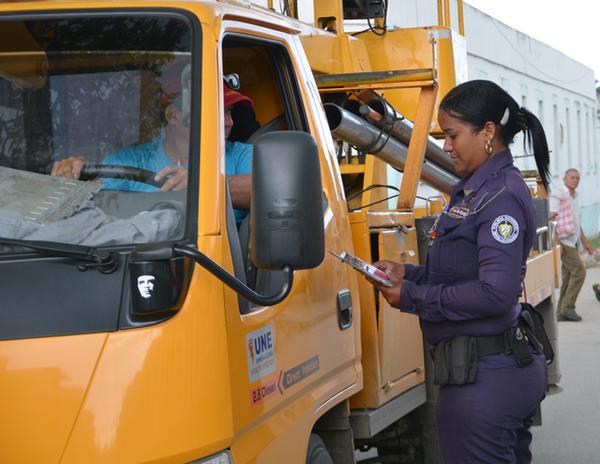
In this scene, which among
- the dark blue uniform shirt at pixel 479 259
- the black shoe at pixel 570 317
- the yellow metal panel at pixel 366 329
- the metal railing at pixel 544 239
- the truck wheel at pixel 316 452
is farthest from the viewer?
the black shoe at pixel 570 317

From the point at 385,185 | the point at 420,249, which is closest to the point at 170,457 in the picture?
the point at 420,249

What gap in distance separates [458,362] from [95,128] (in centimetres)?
156

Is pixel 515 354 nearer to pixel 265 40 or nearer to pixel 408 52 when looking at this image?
pixel 265 40

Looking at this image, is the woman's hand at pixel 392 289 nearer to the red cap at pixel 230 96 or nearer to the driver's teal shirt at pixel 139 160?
the red cap at pixel 230 96

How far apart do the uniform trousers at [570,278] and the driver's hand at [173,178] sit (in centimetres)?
1272

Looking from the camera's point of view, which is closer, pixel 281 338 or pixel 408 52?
pixel 281 338

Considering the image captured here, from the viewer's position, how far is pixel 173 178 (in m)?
3.24

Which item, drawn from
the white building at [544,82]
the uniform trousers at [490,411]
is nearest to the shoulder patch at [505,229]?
the uniform trousers at [490,411]

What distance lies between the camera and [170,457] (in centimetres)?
281

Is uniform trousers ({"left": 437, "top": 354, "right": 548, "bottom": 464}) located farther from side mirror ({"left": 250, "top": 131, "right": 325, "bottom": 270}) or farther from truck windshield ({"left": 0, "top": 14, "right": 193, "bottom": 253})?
truck windshield ({"left": 0, "top": 14, "right": 193, "bottom": 253})

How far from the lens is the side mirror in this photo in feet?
9.59

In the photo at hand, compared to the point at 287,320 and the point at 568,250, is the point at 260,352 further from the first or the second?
the point at 568,250

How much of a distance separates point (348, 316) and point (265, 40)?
3.39ft

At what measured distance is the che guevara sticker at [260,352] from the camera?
319 cm
